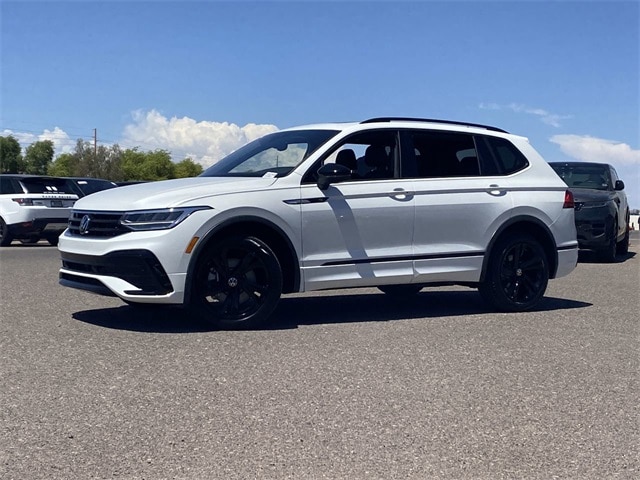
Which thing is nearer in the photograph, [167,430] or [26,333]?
[167,430]

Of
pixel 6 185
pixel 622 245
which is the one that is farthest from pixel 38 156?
pixel 622 245

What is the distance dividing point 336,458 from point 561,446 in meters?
1.14

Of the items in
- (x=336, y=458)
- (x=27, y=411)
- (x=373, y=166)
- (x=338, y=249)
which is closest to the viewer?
(x=336, y=458)

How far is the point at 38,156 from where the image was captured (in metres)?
141

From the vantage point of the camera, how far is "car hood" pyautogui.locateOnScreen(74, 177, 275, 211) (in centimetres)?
668

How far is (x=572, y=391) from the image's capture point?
16.9 feet

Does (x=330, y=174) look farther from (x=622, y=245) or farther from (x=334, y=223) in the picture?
(x=622, y=245)

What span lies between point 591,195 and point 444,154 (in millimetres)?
7829

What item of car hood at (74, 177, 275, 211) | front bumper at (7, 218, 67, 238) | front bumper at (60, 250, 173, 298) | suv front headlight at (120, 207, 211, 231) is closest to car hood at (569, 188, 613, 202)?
car hood at (74, 177, 275, 211)

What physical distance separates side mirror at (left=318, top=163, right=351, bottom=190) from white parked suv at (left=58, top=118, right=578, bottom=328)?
0.05 feet

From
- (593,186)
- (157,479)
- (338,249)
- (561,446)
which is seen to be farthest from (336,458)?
(593,186)

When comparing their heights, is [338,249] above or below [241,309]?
above

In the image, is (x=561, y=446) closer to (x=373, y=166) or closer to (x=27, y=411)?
(x=27, y=411)

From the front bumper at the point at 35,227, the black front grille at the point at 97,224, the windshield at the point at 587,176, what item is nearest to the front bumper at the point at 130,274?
the black front grille at the point at 97,224
